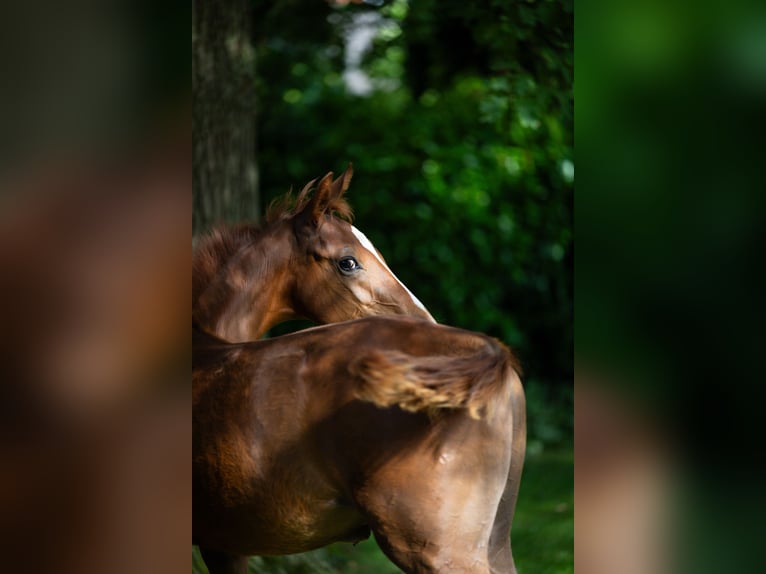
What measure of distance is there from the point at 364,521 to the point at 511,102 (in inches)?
99.2

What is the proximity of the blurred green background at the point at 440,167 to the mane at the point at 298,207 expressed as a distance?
8.01 ft

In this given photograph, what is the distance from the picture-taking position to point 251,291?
2.48 meters

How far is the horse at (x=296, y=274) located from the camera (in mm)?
2414

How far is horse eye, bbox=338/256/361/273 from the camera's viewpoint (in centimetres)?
242

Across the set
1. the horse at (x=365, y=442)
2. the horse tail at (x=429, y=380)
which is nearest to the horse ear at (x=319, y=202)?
the horse at (x=365, y=442)

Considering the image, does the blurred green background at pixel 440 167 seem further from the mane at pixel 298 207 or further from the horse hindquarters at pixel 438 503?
the horse hindquarters at pixel 438 503

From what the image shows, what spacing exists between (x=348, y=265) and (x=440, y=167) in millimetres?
3414

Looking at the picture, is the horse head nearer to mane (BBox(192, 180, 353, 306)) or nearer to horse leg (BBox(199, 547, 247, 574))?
mane (BBox(192, 180, 353, 306))
